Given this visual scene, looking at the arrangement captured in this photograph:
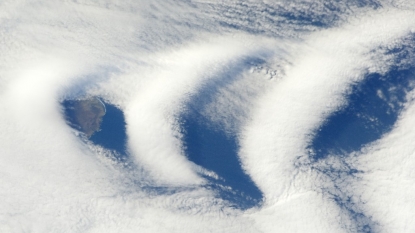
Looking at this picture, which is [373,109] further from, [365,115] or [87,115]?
[87,115]

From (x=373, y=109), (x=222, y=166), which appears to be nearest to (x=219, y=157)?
(x=222, y=166)

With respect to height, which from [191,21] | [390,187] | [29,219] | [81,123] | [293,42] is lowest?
[29,219]

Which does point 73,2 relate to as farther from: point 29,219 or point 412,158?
point 412,158

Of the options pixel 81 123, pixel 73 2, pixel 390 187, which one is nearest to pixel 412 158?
pixel 390 187

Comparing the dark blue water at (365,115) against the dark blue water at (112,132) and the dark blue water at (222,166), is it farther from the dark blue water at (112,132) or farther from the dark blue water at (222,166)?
the dark blue water at (112,132)

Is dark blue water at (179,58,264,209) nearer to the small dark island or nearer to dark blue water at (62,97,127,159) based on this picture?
dark blue water at (62,97,127,159)

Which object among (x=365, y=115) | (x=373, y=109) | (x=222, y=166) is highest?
(x=373, y=109)

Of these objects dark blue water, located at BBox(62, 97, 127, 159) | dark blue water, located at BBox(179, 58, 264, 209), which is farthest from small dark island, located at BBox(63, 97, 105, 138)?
dark blue water, located at BBox(179, 58, 264, 209)
